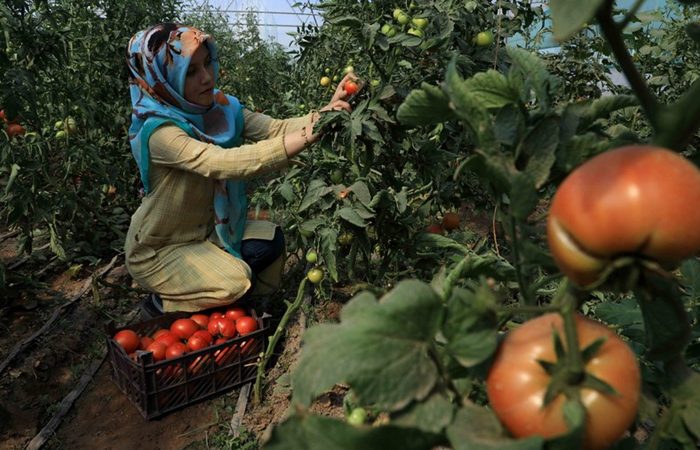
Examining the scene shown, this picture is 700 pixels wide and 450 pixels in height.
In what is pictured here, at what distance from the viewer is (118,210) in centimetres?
358

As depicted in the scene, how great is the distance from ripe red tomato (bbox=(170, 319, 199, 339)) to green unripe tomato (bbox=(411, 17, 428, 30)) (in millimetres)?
1403

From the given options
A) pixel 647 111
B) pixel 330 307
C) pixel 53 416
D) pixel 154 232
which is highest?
pixel 647 111

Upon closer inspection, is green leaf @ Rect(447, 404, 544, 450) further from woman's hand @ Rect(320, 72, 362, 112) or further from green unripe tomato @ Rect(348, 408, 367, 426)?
woman's hand @ Rect(320, 72, 362, 112)

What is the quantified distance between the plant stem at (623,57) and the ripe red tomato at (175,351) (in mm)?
1831

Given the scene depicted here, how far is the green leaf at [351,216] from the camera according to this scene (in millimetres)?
1509

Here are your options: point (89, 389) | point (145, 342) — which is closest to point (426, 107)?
point (145, 342)

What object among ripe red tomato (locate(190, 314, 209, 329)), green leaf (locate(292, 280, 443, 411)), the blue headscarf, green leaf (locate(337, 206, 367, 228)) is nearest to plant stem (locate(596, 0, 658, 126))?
green leaf (locate(292, 280, 443, 411))

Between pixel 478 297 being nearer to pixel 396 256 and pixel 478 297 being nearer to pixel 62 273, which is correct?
pixel 396 256

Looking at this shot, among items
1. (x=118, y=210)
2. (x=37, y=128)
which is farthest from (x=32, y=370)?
(x=118, y=210)

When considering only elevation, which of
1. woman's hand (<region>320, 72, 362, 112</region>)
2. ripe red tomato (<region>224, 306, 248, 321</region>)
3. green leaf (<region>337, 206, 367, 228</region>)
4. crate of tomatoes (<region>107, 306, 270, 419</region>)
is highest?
woman's hand (<region>320, 72, 362, 112</region>)

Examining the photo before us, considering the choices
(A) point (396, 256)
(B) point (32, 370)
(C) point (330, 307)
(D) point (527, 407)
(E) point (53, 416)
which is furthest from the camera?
(C) point (330, 307)

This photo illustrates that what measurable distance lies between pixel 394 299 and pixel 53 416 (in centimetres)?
207

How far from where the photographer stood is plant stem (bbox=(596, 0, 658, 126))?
41 centimetres

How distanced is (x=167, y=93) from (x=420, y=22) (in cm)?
113
